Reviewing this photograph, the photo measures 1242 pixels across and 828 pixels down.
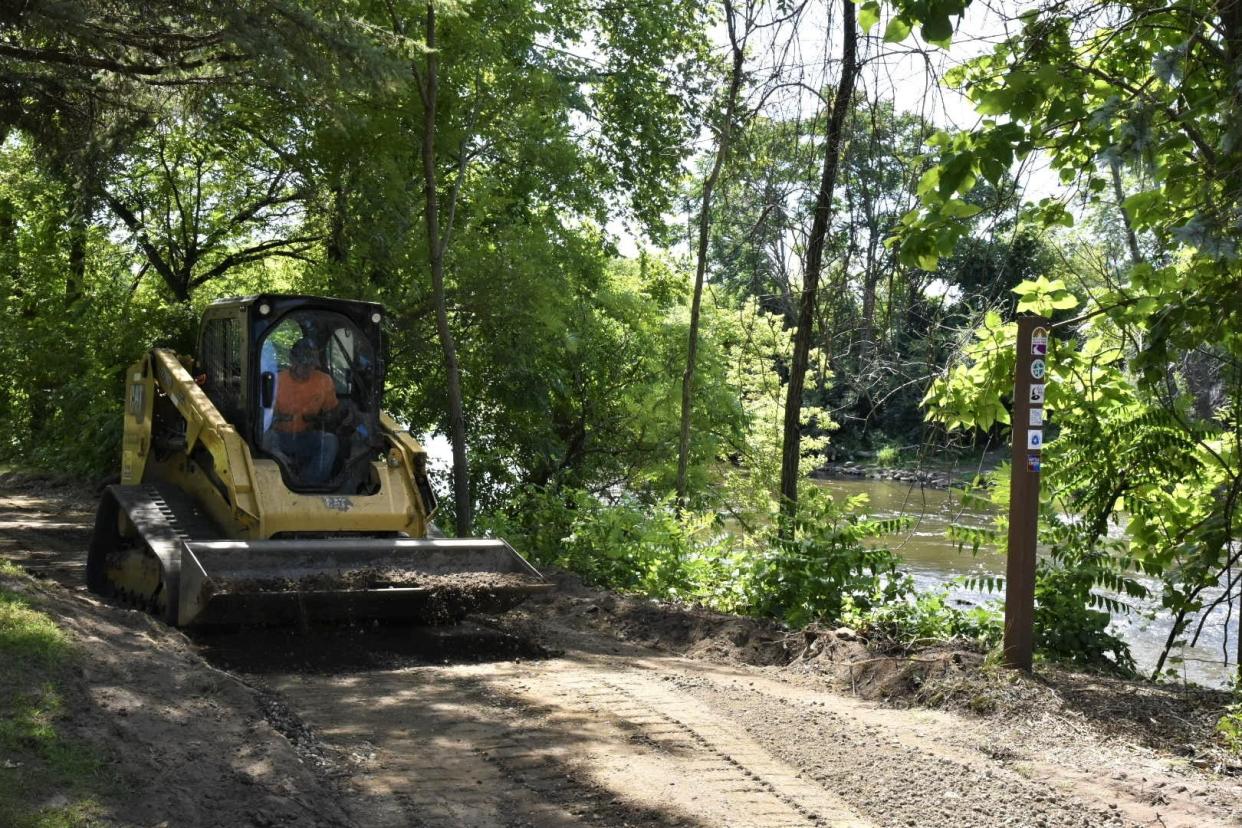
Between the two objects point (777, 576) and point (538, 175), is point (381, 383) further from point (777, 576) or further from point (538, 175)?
point (538, 175)

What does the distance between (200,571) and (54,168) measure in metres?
9.04

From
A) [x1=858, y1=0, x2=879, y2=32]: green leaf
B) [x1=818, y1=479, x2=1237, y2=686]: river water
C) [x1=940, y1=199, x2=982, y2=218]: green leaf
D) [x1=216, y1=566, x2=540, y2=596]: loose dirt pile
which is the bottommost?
[x1=818, y1=479, x2=1237, y2=686]: river water

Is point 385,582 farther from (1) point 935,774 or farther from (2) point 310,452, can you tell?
(1) point 935,774

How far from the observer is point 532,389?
21.1m

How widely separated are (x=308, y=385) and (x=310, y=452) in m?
0.58

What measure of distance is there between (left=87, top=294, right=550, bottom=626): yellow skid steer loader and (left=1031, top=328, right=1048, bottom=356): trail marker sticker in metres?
4.16

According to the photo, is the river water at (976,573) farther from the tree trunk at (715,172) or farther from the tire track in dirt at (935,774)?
the tree trunk at (715,172)

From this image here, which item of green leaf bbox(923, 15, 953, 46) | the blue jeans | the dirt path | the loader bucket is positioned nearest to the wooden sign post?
the dirt path

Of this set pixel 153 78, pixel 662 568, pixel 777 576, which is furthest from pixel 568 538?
pixel 153 78

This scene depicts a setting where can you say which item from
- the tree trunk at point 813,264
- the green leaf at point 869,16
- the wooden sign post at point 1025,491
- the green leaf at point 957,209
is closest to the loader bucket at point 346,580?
the tree trunk at point 813,264

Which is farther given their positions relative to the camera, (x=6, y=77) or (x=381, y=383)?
(x=6, y=77)

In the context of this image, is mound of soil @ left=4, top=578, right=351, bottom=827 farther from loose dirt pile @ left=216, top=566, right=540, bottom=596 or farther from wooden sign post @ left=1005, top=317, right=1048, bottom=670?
wooden sign post @ left=1005, top=317, right=1048, bottom=670

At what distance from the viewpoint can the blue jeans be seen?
10.2m

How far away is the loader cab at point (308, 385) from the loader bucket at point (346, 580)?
1.12m
